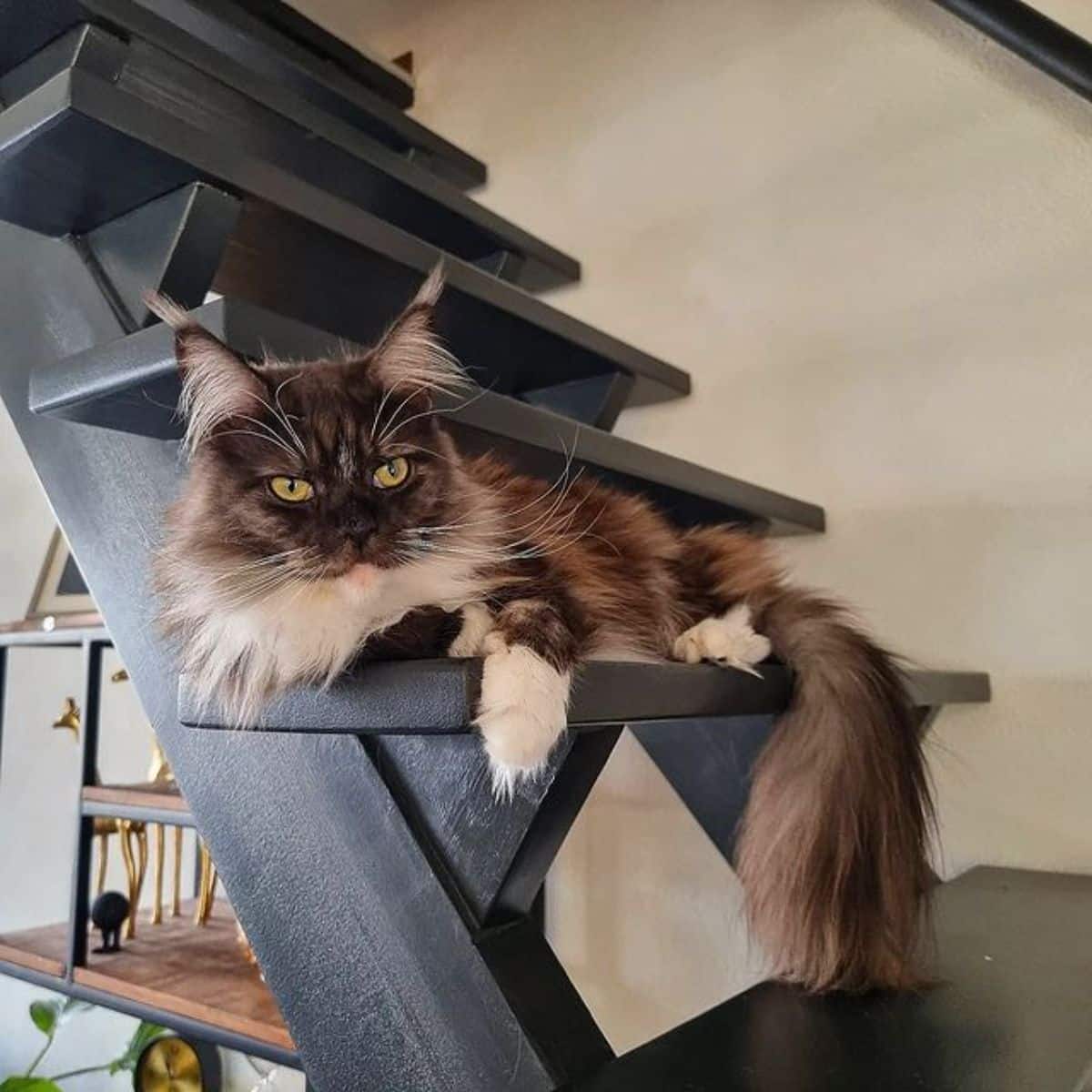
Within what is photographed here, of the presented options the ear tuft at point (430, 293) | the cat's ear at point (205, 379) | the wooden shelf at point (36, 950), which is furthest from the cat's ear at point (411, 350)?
the wooden shelf at point (36, 950)

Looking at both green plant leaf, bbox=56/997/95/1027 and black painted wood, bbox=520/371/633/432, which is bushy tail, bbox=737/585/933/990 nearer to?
black painted wood, bbox=520/371/633/432

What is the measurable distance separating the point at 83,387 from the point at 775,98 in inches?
50.1

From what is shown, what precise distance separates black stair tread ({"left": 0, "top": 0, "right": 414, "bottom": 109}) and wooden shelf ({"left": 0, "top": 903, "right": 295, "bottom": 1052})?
107 centimetres

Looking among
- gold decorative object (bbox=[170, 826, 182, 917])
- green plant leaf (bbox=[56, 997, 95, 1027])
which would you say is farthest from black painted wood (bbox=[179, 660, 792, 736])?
green plant leaf (bbox=[56, 997, 95, 1027])

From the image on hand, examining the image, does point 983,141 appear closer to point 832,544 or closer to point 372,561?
point 832,544

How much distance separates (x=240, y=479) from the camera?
0.79 meters

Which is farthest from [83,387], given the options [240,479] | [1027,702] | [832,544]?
[1027,702]

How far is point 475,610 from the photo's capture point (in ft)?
2.53

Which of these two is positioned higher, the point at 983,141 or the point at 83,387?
the point at 983,141

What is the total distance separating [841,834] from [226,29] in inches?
54.6

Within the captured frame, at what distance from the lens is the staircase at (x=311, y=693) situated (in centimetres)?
69

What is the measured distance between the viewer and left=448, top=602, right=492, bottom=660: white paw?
742 millimetres

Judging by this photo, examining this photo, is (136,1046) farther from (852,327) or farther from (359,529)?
(852,327)

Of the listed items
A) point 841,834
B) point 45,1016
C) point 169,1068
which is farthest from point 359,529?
point 45,1016
